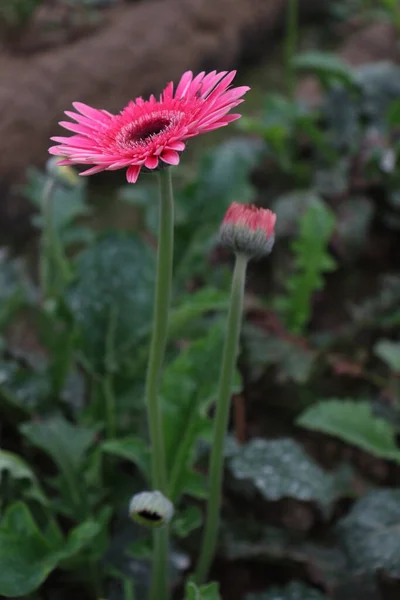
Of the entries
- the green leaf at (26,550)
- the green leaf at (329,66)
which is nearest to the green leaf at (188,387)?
the green leaf at (26,550)

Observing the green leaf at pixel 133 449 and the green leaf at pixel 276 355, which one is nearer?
the green leaf at pixel 133 449

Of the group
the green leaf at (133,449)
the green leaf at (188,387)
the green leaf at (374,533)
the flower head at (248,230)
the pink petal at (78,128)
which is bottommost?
the green leaf at (374,533)

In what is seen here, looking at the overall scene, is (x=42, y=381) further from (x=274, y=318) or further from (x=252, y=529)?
(x=274, y=318)

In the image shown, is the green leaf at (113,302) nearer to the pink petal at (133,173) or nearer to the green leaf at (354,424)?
the green leaf at (354,424)

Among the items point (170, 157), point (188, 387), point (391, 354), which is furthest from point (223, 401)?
point (391, 354)

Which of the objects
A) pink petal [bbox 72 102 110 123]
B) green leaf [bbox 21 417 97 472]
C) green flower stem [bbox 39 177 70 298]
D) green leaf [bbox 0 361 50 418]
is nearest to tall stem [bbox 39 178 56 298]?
green flower stem [bbox 39 177 70 298]

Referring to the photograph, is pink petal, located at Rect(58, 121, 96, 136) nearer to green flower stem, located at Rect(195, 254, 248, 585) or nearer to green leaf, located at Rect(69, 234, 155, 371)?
green flower stem, located at Rect(195, 254, 248, 585)
